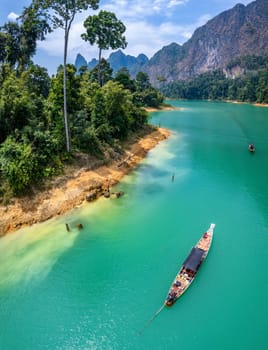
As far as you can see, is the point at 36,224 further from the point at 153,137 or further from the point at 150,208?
the point at 153,137

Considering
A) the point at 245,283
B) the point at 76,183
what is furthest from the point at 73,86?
the point at 245,283

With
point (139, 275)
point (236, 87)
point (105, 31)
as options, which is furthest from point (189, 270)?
point (236, 87)

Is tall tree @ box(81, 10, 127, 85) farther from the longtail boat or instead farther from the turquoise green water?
the longtail boat

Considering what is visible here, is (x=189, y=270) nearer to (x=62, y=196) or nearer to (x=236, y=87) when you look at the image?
(x=62, y=196)

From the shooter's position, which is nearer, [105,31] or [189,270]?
[189,270]

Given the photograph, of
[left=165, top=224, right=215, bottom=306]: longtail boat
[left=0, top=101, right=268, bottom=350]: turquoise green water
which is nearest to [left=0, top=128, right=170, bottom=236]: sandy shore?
[left=0, top=101, right=268, bottom=350]: turquoise green water
